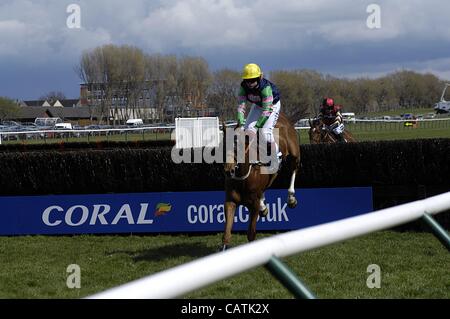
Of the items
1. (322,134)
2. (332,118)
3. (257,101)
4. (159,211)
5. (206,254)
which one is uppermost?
(257,101)

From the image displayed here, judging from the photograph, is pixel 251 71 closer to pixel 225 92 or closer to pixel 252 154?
pixel 252 154

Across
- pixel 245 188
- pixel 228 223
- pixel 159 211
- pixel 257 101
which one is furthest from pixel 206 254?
pixel 159 211

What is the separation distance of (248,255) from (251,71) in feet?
20.9

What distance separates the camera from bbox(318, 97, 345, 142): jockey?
13.4 meters

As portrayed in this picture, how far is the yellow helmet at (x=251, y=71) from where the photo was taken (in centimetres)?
789

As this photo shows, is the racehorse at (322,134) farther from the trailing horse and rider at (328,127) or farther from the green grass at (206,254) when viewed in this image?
the green grass at (206,254)

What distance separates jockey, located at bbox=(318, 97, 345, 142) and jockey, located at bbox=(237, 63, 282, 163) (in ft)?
17.1

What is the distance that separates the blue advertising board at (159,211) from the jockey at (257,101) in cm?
174

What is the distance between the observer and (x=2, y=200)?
1039 centimetres

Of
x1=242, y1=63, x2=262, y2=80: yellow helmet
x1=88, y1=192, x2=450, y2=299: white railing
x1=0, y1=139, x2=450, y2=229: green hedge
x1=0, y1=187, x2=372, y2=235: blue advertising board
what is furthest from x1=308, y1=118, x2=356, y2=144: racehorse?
x1=88, y1=192, x2=450, y2=299: white railing

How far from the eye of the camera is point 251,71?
7891mm
